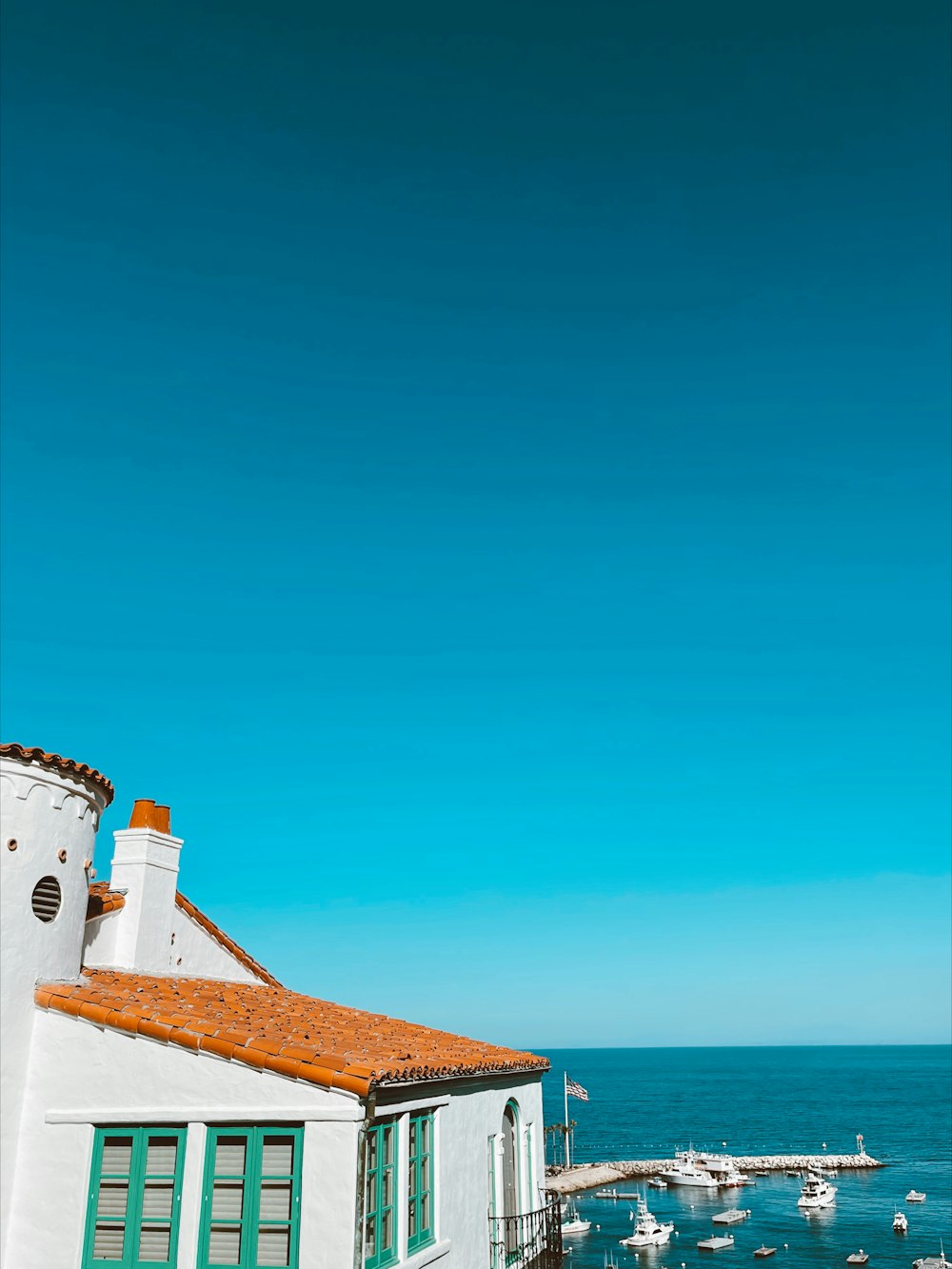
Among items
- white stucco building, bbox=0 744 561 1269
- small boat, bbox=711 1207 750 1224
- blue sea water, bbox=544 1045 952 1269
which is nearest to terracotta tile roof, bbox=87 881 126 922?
white stucco building, bbox=0 744 561 1269

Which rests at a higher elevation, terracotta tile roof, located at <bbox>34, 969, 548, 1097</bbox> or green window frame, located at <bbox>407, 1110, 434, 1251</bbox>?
terracotta tile roof, located at <bbox>34, 969, 548, 1097</bbox>

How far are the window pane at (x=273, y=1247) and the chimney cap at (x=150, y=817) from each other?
29.0 ft

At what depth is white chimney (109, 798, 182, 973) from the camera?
58.4 feet

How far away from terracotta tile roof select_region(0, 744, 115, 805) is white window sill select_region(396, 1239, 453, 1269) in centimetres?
767

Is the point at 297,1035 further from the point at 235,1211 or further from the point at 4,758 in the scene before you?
the point at 4,758

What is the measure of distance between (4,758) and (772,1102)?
20152 centimetres

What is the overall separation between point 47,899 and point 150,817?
5.64m

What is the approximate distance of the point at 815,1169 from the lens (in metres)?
98.6

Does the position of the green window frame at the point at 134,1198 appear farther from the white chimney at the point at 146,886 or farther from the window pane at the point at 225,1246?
the white chimney at the point at 146,886

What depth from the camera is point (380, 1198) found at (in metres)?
12.1

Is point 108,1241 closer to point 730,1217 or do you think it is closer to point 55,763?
point 55,763

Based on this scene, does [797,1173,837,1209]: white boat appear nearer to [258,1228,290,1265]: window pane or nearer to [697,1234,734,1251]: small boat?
[697,1234,734,1251]: small boat

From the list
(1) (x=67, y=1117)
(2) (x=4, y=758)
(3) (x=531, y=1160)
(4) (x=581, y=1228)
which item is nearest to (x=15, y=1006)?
(1) (x=67, y=1117)

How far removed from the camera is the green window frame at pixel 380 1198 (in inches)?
461
